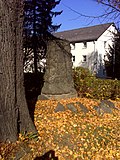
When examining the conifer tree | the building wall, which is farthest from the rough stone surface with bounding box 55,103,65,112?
the building wall

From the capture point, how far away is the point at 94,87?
10.7 meters

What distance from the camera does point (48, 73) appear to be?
9.01m

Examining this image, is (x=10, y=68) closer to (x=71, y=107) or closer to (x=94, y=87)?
Answer: (x=71, y=107)

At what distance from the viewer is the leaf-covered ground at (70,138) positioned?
15.4 ft

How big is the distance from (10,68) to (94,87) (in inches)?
262

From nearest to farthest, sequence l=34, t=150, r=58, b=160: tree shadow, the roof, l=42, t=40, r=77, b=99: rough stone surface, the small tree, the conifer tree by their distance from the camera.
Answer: l=34, t=150, r=58, b=160: tree shadow
l=42, t=40, r=77, b=99: rough stone surface
the conifer tree
the small tree
the roof

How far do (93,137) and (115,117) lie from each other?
7.25ft

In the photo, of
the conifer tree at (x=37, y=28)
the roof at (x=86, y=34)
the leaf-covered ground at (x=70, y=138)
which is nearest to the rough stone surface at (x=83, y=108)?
the leaf-covered ground at (x=70, y=138)

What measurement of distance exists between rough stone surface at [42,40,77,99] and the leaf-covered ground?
5.45 ft

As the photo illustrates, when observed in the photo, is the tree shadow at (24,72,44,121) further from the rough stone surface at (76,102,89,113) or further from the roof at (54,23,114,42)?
the roof at (54,23,114,42)

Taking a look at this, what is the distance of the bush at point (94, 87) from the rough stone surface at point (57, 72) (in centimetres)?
174

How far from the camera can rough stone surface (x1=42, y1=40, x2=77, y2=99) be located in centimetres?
890

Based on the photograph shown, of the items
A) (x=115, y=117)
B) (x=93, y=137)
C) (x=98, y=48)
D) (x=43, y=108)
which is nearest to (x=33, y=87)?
(x=43, y=108)

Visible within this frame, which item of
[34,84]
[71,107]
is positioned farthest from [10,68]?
[34,84]
